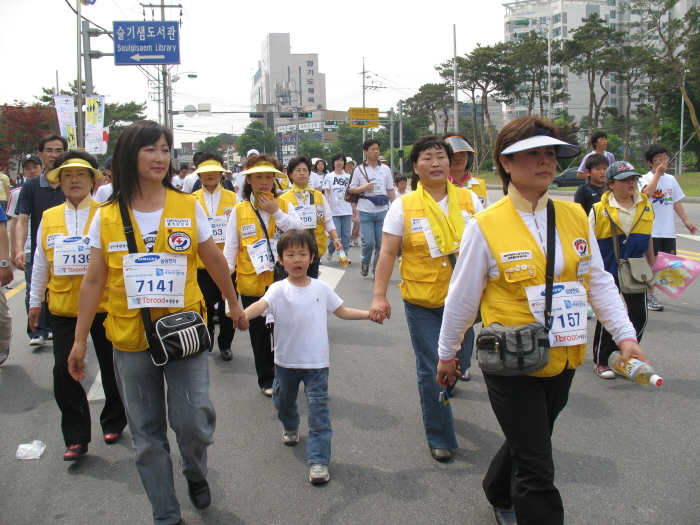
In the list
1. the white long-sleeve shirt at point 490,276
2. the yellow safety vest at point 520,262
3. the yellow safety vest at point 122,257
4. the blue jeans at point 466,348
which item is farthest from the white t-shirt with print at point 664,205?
the yellow safety vest at point 122,257

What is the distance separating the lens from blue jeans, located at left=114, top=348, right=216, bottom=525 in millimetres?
2900

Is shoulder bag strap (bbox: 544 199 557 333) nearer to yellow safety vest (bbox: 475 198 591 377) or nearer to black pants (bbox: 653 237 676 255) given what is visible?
yellow safety vest (bbox: 475 198 591 377)

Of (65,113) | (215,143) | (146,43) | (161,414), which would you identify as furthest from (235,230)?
(215,143)

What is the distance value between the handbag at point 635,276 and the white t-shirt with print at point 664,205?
2.27m

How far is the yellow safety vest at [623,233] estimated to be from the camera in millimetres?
5227

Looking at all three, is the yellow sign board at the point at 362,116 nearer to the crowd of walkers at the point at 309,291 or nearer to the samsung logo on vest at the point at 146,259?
the crowd of walkers at the point at 309,291

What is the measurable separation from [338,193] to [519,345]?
9371 mm

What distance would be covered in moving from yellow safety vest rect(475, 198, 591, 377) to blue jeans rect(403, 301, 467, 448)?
109cm

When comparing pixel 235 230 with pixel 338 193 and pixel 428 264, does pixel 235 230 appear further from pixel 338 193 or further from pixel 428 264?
pixel 338 193

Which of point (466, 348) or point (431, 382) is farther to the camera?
point (466, 348)

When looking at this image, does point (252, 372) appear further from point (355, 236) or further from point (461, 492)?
point (355, 236)

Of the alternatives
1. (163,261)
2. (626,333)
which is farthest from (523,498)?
(163,261)

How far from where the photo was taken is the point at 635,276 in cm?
503

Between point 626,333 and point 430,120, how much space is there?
75.1m
